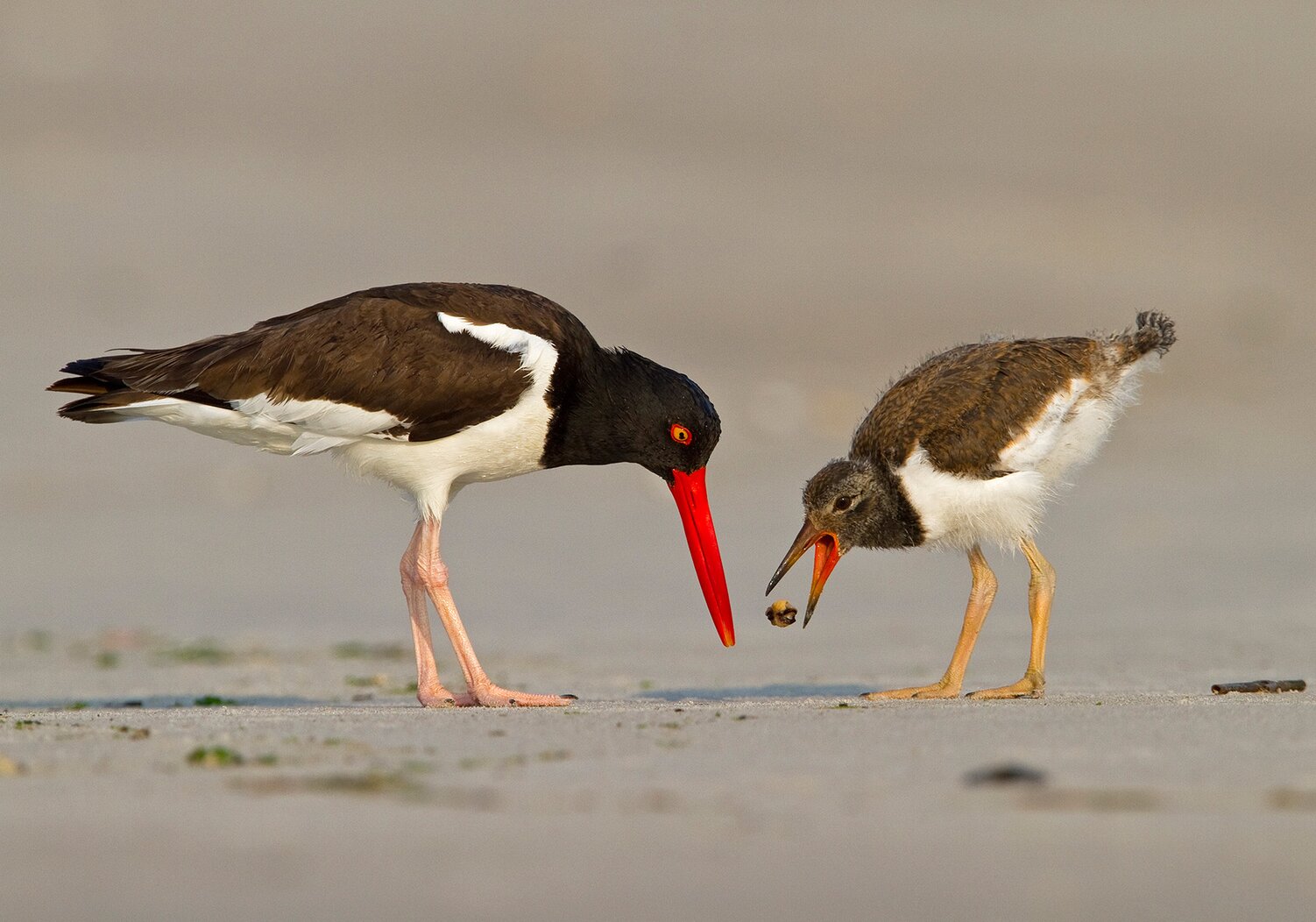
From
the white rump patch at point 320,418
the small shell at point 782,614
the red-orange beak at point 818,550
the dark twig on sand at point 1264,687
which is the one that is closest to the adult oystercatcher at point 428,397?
the white rump patch at point 320,418

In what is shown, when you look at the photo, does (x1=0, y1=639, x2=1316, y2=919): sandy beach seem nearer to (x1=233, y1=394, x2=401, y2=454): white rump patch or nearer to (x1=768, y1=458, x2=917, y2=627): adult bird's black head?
(x1=768, y1=458, x2=917, y2=627): adult bird's black head

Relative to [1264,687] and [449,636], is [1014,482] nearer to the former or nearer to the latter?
[1264,687]

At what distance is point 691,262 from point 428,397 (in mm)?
17839

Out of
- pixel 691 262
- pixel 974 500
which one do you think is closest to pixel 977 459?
pixel 974 500

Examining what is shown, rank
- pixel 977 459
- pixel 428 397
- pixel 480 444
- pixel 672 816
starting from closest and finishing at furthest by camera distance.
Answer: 1. pixel 672 816
2. pixel 977 459
3. pixel 428 397
4. pixel 480 444

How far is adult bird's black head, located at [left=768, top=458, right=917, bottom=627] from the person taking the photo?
7344 millimetres

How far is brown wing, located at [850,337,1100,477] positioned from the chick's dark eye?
838 mm

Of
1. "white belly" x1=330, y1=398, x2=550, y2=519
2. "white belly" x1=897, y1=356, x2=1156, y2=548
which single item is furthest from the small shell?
"white belly" x1=330, y1=398, x2=550, y2=519

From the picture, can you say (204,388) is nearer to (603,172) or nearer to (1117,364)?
(1117,364)

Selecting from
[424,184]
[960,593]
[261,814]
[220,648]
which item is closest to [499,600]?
[220,648]

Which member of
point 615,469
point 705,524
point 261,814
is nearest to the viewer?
point 261,814

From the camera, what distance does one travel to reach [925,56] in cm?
3297

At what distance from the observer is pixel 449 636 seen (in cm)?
764

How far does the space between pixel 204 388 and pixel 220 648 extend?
10.3ft
